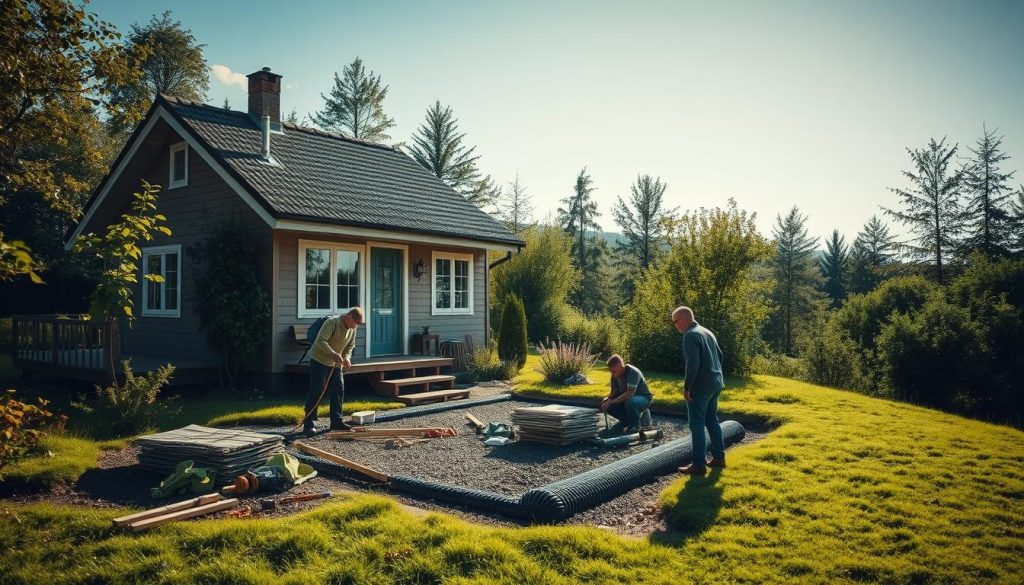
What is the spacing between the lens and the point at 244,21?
39.9ft

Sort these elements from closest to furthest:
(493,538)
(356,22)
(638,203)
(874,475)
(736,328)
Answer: (493,538) → (874,475) → (356,22) → (736,328) → (638,203)

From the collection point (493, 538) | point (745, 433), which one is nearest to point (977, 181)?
point (745, 433)

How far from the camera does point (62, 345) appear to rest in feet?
40.1

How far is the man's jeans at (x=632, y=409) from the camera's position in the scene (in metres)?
8.14

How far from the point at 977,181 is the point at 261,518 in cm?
3841

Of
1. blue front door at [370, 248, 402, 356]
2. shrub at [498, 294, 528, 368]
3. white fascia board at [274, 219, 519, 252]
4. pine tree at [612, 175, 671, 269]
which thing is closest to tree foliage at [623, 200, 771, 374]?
shrub at [498, 294, 528, 368]

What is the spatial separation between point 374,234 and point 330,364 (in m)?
4.23

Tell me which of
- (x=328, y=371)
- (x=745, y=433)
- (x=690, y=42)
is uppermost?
(x=690, y=42)

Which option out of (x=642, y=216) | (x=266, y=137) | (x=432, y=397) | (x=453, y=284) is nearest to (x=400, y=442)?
(x=432, y=397)

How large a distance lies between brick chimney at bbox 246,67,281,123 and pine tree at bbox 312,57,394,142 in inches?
890

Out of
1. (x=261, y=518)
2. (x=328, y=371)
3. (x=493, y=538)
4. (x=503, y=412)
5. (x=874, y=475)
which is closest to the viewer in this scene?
(x=493, y=538)

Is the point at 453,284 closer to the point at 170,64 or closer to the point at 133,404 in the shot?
the point at 133,404

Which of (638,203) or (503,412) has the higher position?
(638,203)

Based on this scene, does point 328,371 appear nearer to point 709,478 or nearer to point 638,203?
point 709,478
